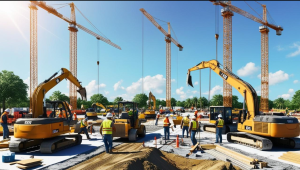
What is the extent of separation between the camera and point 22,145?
11.0m

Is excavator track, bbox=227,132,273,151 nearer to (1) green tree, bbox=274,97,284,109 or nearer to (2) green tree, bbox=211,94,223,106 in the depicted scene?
(2) green tree, bbox=211,94,223,106

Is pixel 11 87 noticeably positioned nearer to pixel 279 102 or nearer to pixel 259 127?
pixel 259 127

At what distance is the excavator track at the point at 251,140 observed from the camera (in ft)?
37.8

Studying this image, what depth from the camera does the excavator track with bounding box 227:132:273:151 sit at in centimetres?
1152

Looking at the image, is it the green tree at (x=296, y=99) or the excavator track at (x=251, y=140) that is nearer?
the excavator track at (x=251, y=140)

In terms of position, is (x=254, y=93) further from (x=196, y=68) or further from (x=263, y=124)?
(x=196, y=68)

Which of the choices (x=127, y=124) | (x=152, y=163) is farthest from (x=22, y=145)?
(x=152, y=163)

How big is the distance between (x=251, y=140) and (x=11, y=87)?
166 feet

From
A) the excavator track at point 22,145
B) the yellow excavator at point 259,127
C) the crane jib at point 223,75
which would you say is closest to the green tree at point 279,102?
the crane jib at point 223,75

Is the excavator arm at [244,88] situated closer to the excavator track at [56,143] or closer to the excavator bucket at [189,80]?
the excavator bucket at [189,80]

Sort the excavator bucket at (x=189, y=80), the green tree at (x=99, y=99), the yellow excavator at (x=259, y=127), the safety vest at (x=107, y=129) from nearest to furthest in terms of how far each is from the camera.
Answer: the safety vest at (x=107, y=129) → the yellow excavator at (x=259, y=127) → the excavator bucket at (x=189, y=80) → the green tree at (x=99, y=99)

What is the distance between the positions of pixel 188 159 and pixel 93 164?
12.7 ft

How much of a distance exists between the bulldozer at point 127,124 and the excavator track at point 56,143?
2296mm

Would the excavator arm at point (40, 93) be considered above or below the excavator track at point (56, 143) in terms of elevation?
above
